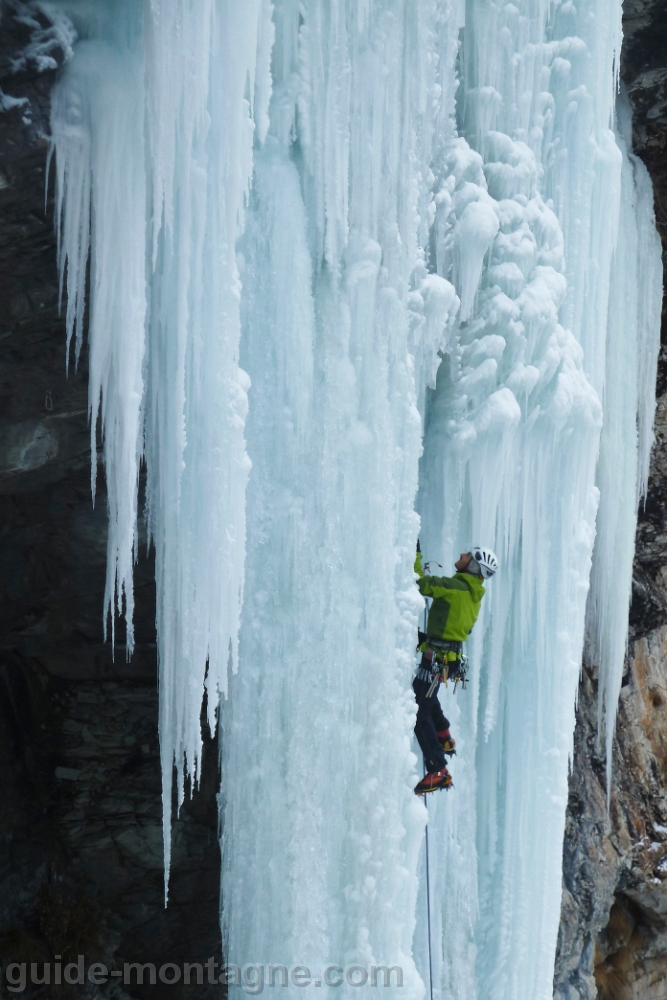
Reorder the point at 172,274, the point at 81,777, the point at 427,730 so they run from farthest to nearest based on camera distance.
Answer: the point at 81,777, the point at 427,730, the point at 172,274

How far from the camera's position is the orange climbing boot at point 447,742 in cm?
557

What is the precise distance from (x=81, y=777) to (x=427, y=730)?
2052mm

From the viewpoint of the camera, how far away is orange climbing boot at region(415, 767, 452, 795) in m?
5.44

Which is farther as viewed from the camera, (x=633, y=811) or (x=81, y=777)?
(x=633, y=811)

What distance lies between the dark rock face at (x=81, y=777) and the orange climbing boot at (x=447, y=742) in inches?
50.5

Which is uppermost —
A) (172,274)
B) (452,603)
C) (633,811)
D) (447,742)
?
(172,274)

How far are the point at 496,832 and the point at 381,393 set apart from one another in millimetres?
2610

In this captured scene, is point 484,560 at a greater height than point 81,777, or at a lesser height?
greater

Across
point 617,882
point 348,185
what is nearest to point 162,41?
point 348,185

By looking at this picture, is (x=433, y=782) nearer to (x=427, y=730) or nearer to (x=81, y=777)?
(x=427, y=730)

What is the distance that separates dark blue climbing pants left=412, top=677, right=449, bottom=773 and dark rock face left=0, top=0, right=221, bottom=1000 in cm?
122

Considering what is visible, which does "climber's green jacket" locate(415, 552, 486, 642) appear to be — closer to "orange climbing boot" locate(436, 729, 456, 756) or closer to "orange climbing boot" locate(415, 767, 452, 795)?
"orange climbing boot" locate(436, 729, 456, 756)

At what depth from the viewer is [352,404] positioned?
497cm

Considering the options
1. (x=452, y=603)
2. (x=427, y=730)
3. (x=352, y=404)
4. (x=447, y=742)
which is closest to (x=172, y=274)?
(x=352, y=404)
